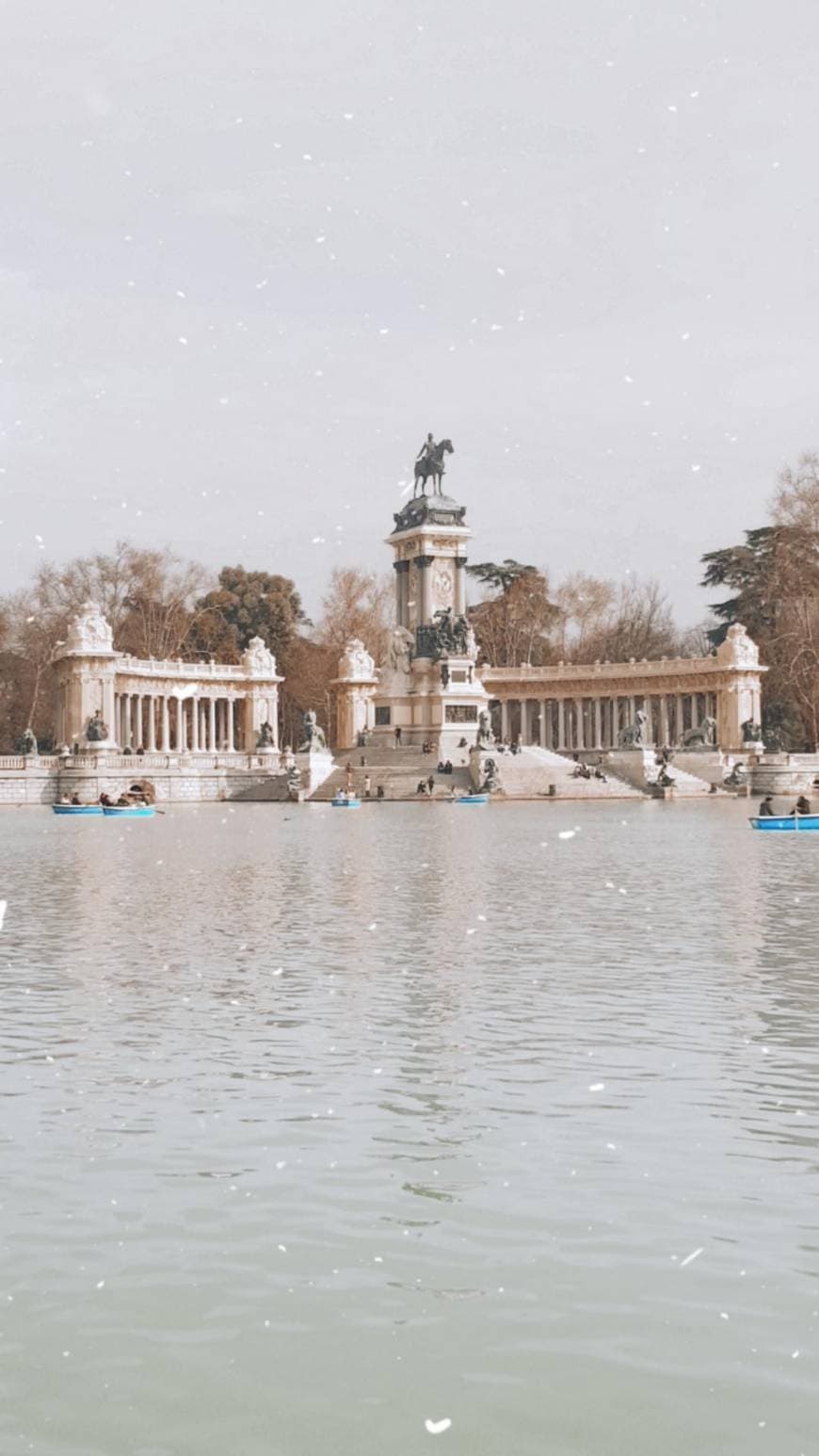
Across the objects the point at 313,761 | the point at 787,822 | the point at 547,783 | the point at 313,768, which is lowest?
the point at 787,822

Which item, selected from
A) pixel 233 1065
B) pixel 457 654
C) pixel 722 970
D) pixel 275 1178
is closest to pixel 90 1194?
Result: pixel 275 1178

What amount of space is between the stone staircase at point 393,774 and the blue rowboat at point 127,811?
10.3 m

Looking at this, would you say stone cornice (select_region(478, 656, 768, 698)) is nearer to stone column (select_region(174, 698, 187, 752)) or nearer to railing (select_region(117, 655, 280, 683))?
railing (select_region(117, 655, 280, 683))

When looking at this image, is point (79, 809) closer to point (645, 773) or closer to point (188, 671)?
point (645, 773)

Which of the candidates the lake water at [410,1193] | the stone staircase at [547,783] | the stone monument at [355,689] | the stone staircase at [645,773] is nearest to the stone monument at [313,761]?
the stone staircase at [547,783]

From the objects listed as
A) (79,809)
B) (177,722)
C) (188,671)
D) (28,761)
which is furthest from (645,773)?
(177,722)

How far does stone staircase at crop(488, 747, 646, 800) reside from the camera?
223ft

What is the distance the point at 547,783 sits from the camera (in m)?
69.1

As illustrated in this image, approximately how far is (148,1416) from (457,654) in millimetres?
76022

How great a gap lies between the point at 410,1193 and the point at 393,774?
6458 cm

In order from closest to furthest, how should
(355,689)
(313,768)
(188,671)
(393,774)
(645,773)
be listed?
(645,773)
(313,768)
(393,774)
(188,671)
(355,689)

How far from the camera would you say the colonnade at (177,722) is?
8669cm

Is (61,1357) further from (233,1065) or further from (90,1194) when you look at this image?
(233,1065)

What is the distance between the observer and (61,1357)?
581 cm
